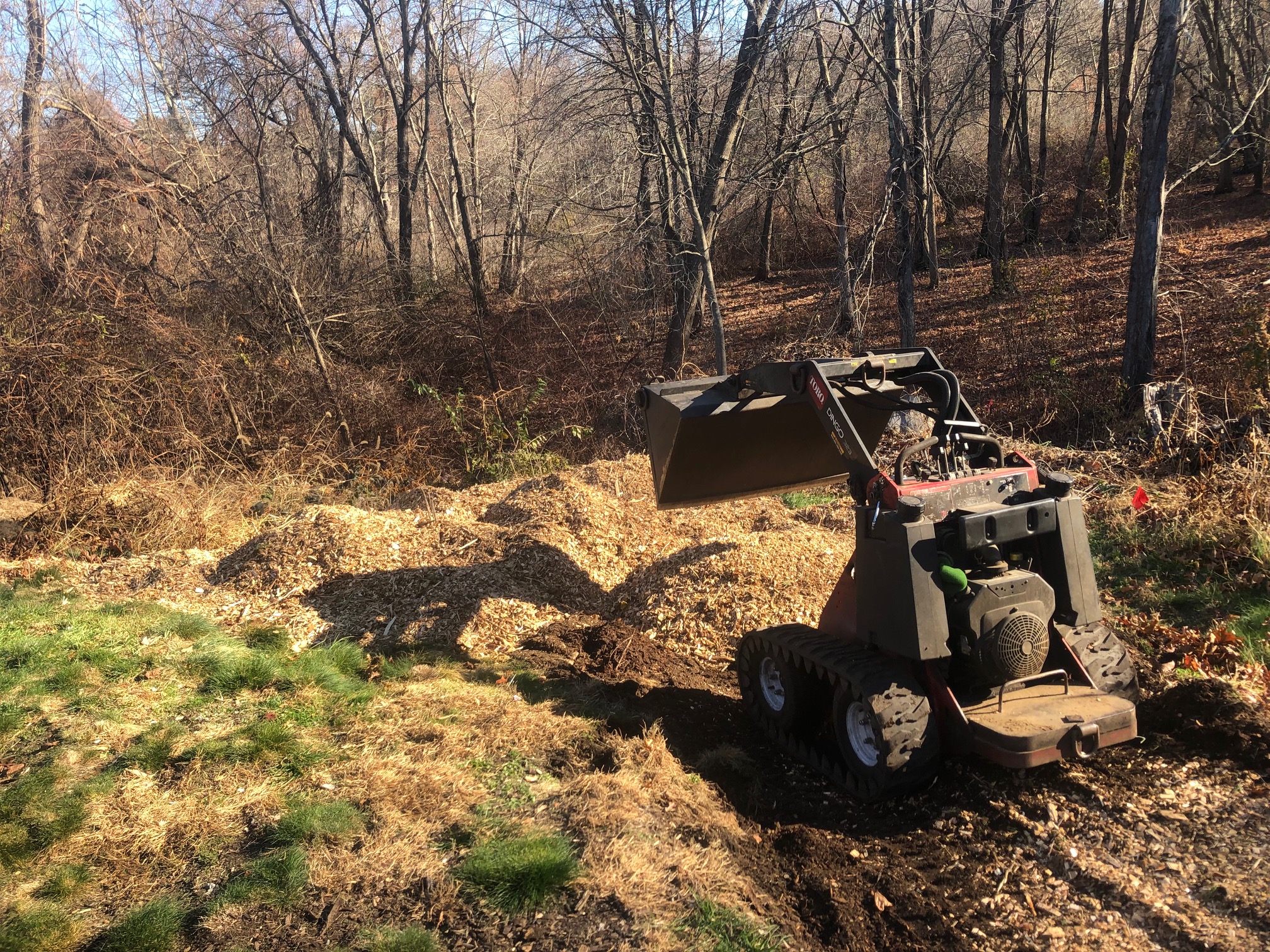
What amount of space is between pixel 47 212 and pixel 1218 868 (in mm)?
14562

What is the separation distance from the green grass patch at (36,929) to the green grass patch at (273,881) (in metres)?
0.53

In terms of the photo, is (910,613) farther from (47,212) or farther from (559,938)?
(47,212)

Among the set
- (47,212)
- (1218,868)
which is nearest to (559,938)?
(1218,868)

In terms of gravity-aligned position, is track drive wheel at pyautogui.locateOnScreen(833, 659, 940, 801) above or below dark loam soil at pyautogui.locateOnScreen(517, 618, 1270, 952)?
above

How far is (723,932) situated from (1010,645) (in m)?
1.79

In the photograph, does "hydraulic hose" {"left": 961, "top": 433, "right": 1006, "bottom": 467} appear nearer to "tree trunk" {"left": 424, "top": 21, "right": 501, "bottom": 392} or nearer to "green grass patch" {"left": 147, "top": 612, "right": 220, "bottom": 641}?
"green grass patch" {"left": 147, "top": 612, "right": 220, "bottom": 641}

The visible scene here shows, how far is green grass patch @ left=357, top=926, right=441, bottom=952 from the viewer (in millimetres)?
3262

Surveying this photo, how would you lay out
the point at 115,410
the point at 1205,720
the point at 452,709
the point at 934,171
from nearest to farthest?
1. the point at 1205,720
2. the point at 452,709
3. the point at 115,410
4. the point at 934,171

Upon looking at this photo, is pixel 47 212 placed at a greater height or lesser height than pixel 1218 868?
greater

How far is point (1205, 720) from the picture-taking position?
174 inches

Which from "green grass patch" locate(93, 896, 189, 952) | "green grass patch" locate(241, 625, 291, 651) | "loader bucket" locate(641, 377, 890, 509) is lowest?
"green grass patch" locate(93, 896, 189, 952)

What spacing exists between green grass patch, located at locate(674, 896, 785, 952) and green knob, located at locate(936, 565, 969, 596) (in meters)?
1.65

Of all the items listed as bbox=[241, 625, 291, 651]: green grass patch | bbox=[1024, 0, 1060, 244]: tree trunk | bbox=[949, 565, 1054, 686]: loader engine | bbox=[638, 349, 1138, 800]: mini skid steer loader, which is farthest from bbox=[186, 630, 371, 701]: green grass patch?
bbox=[1024, 0, 1060, 244]: tree trunk

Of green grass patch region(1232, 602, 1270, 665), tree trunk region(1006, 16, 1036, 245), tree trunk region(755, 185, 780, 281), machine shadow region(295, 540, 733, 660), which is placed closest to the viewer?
green grass patch region(1232, 602, 1270, 665)
